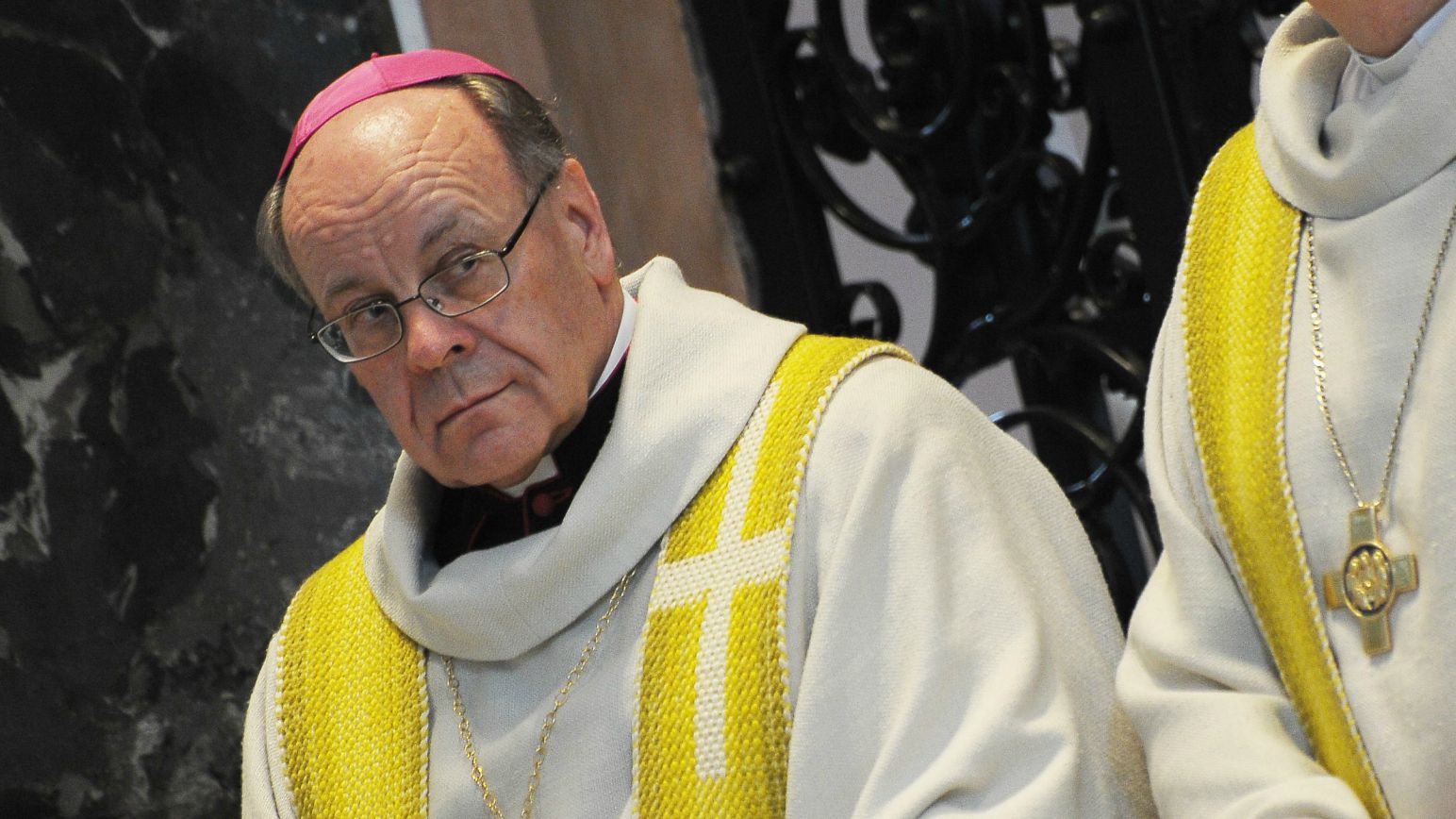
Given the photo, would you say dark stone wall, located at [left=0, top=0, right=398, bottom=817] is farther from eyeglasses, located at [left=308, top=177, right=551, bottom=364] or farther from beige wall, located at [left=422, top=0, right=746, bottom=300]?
eyeglasses, located at [left=308, top=177, right=551, bottom=364]

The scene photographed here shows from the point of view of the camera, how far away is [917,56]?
4.06m

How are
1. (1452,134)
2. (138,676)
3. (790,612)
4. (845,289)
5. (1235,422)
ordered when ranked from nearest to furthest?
(1452,134) → (1235,422) → (790,612) → (138,676) → (845,289)

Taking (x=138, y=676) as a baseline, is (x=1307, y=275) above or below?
above

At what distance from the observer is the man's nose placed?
9.71ft

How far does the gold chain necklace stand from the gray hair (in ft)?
4.50

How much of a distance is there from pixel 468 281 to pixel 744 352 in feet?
1.50

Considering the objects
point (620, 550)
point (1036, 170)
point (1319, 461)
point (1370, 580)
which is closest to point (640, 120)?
point (1036, 170)

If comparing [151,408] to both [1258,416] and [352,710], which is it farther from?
[1258,416]

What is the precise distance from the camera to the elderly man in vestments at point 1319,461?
234 cm

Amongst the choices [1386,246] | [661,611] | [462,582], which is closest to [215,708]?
[462,582]

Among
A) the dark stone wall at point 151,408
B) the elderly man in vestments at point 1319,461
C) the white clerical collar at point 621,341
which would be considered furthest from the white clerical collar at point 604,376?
the dark stone wall at point 151,408

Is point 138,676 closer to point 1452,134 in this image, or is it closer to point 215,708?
point 215,708

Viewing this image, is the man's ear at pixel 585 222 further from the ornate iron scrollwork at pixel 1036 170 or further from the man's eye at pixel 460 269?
the ornate iron scrollwork at pixel 1036 170

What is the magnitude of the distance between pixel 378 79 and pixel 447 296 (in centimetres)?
46
